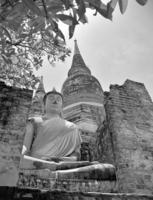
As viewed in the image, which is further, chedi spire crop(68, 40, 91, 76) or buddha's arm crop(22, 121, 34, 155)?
chedi spire crop(68, 40, 91, 76)

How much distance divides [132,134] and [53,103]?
207cm

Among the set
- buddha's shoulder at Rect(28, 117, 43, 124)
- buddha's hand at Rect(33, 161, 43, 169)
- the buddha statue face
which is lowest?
buddha's hand at Rect(33, 161, 43, 169)

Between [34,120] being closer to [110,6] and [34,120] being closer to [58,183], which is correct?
[58,183]

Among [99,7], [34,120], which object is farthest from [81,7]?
[34,120]

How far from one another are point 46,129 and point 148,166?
236 centimetres

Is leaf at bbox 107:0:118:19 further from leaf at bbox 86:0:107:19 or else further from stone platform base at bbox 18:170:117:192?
stone platform base at bbox 18:170:117:192

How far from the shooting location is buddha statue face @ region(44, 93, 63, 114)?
6.10 meters

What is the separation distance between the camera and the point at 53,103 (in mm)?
6137

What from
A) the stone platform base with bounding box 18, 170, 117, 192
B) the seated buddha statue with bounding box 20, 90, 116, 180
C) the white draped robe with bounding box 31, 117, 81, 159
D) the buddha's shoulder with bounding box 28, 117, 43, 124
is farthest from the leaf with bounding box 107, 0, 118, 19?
the buddha's shoulder with bounding box 28, 117, 43, 124

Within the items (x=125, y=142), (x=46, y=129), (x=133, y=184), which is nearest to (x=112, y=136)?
(x=125, y=142)

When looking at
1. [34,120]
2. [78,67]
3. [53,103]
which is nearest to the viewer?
[34,120]

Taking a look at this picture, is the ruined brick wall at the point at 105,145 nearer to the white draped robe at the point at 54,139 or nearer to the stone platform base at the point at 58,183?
the white draped robe at the point at 54,139

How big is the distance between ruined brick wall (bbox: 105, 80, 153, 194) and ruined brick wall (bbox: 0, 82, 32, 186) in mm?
2401

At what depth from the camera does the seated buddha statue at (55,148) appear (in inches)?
155
